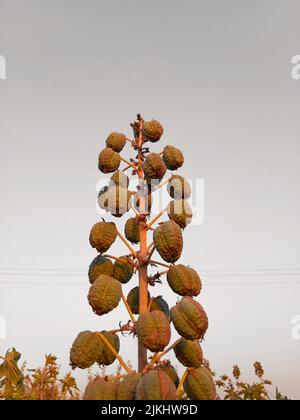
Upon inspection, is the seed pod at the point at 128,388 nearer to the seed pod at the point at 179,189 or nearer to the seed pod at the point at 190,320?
the seed pod at the point at 190,320

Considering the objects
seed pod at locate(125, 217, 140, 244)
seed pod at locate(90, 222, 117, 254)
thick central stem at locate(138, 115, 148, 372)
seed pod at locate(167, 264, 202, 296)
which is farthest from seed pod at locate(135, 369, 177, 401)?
seed pod at locate(125, 217, 140, 244)

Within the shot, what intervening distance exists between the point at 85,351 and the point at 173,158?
323 cm

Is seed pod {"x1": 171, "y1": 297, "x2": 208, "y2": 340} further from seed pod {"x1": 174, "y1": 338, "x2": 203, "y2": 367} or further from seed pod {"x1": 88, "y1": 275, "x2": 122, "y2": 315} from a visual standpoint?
seed pod {"x1": 88, "y1": 275, "x2": 122, "y2": 315}

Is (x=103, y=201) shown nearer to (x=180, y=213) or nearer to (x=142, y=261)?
(x=142, y=261)

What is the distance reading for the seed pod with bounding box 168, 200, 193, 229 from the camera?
606cm

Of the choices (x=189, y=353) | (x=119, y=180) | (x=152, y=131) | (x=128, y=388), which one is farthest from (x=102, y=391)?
(x=152, y=131)

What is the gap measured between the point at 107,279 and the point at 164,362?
53.2 inches

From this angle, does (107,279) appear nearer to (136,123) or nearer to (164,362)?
(164,362)

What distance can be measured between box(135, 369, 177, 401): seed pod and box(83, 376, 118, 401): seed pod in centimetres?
37

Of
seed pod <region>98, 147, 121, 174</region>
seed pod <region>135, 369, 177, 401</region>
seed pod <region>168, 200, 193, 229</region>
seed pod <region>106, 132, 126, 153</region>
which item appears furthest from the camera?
seed pod <region>106, 132, 126, 153</region>

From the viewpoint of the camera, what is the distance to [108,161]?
6629 millimetres

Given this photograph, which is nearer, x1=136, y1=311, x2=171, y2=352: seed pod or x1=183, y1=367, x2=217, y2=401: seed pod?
x1=136, y1=311, x2=171, y2=352: seed pod

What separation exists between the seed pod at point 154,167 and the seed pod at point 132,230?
0.78 meters
